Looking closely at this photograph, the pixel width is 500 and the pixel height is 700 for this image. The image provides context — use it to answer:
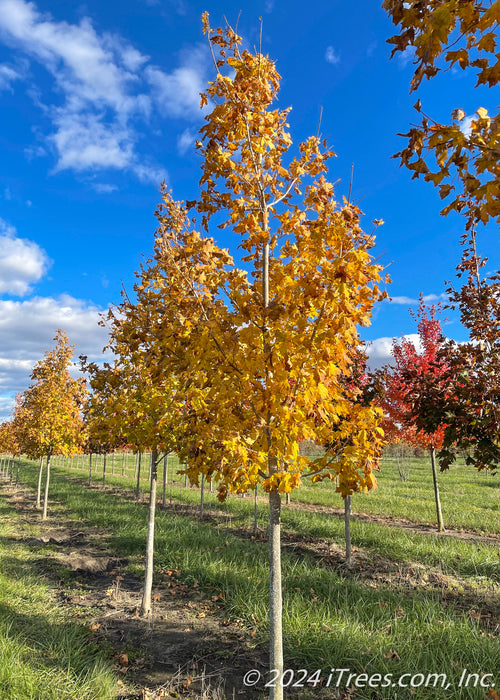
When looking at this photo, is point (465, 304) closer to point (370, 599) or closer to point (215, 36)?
point (370, 599)

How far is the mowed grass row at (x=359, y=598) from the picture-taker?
3852mm

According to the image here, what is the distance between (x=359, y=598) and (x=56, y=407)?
11.7 meters

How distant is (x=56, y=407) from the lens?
1341 cm

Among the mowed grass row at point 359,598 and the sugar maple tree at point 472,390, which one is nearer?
the mowed grass row at point 359,598

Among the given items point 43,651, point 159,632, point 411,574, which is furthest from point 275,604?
point 411,574

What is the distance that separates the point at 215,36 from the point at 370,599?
22.6 feet

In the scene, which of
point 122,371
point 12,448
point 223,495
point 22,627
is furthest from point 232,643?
point 12,448

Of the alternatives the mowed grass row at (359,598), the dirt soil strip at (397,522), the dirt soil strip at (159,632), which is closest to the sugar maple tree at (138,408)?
the dirt soil strip at (159,632)

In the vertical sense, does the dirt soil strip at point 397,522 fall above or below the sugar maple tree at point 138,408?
below

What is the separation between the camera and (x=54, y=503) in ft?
49.7

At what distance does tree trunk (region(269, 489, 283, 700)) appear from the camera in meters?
2.96

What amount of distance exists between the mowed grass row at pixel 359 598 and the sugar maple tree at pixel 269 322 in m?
1.59

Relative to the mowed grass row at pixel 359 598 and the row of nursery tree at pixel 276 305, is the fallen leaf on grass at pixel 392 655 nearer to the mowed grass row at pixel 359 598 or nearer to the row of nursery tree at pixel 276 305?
the mowed grass row at pixel 359 598

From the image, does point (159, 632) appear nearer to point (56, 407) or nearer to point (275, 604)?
point (275, 604)
